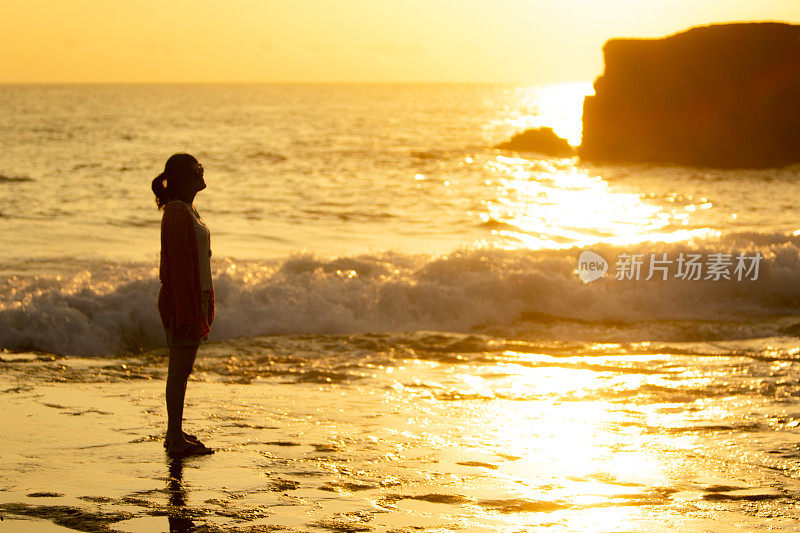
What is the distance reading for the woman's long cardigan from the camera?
17.9ft

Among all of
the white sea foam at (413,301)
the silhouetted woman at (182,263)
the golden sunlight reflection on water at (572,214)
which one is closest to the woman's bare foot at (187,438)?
the silhouetted woman at (182,263)

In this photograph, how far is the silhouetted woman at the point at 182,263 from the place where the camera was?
215 inches

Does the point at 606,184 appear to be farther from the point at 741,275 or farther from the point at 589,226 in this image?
the point at 741,275

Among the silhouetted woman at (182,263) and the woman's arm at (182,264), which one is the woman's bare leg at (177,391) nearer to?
the silhouetted woman at (182,263)

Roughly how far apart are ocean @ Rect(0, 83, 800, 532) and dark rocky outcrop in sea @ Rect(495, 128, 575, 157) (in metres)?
27.3

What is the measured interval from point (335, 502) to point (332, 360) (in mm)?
4330

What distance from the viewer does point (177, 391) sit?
5.74 meters

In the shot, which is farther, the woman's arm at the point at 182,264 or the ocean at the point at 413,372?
the woman's arm at the point at 182,264

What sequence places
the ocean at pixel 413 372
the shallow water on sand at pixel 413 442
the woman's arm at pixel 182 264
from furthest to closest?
the woman's arm at pixel 182 264 < the ocean at pixel 413 372 < the shallow water on sand at pixel 413 442

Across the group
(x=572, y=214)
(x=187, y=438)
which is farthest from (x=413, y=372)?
(x=572, y=214)

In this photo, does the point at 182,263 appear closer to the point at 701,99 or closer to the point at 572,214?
the point at 572,214

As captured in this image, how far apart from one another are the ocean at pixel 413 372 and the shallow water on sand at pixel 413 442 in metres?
0.03

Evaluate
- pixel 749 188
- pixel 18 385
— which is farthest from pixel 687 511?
pixel 749 188

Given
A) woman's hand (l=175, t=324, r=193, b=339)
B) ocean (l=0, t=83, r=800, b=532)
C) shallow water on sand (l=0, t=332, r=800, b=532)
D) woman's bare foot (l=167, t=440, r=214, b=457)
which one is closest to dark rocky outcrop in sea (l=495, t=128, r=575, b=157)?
ocean (l=0, t=83, r=800, b=532)
